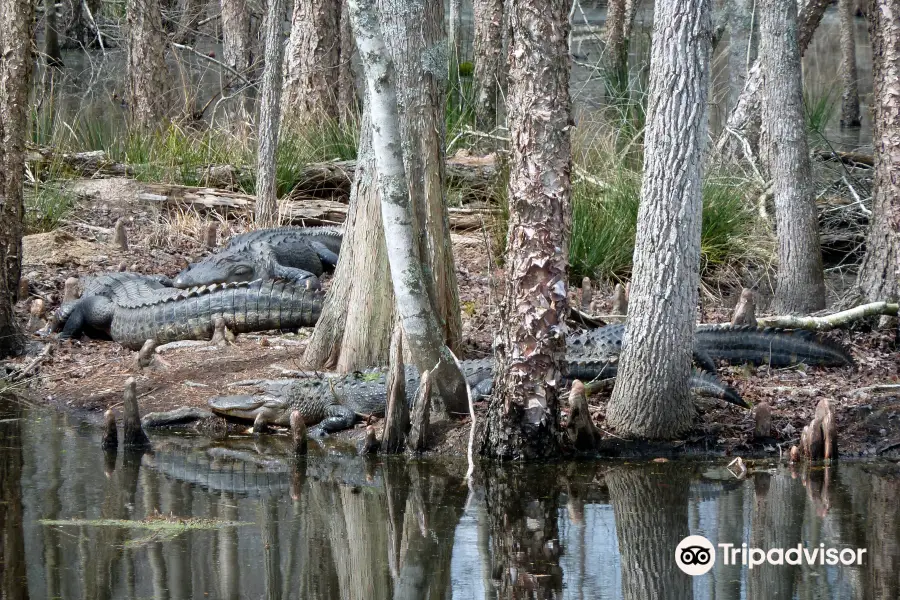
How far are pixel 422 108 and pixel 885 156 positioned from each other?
11.3 ft

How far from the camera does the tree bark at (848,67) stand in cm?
1617

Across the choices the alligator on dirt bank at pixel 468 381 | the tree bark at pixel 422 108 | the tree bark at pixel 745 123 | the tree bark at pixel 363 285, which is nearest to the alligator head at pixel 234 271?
Result: the tree bark at pixel 363 285

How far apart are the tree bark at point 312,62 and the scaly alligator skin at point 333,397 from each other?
21.8 feet

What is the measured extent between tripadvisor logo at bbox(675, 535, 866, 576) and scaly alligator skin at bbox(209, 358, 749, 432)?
196 cm

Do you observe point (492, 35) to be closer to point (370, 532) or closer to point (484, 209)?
point (484, 209)

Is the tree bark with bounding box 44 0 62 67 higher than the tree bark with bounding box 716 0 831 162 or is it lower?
higher

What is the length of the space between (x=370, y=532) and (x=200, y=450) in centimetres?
176

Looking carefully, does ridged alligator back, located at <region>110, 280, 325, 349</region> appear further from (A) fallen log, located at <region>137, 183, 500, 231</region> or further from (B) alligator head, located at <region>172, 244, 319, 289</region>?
(A) fallen log, located at <region>137, 183, 500, 231</region>

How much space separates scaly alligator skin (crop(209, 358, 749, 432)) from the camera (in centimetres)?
637

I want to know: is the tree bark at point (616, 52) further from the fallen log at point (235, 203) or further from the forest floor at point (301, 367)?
the fallen log at point (235, 203)

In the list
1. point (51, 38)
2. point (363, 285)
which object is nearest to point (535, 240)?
point (363, 285)

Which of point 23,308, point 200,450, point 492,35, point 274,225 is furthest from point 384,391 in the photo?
point 492,35

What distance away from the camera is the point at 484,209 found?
10.4m

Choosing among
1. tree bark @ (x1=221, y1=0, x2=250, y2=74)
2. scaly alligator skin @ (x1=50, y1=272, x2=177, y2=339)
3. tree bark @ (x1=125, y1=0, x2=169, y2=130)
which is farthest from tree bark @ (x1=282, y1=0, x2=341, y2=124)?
scaly alligator skin @ (x1=50, y1=272, x2=177, y2=339)
